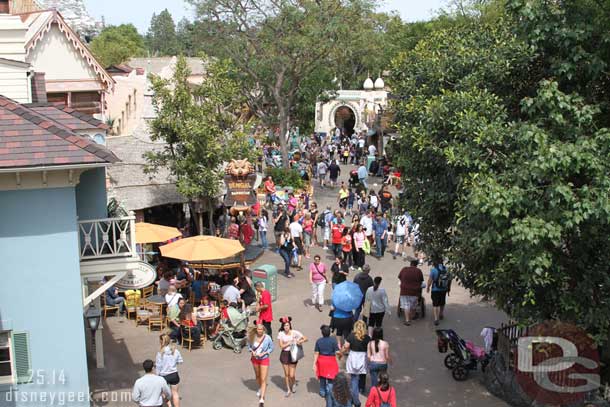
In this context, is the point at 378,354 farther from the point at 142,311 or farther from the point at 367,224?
the point at 367,224

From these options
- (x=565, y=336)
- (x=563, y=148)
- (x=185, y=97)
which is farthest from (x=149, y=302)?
(x=563, y=148)

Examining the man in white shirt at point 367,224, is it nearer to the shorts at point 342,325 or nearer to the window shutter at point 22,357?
the shorts at point 342,325

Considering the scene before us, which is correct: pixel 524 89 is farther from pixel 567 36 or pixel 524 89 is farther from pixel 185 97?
pixel 185 97

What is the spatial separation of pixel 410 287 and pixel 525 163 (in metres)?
7.21

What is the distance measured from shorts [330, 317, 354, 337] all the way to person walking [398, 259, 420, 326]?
246cm

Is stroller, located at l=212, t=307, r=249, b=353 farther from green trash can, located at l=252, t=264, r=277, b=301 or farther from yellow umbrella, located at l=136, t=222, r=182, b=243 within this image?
yellow umbrella, located at l=136, t=222, r=182, b=243

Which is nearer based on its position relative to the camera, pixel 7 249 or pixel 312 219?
pixel 7 249

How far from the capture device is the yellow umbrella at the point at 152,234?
60.1 ft

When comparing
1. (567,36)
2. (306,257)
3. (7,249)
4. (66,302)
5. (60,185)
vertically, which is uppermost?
(567,36)

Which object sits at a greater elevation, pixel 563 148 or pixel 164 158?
pixel 563 148

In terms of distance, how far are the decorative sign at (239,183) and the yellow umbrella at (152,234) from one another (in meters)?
3.65

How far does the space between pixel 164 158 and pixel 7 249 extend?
1104 centimetres

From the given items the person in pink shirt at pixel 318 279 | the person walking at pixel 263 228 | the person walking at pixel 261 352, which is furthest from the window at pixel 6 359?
the person walking at pixel 263 228

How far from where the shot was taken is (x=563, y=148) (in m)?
9.41
